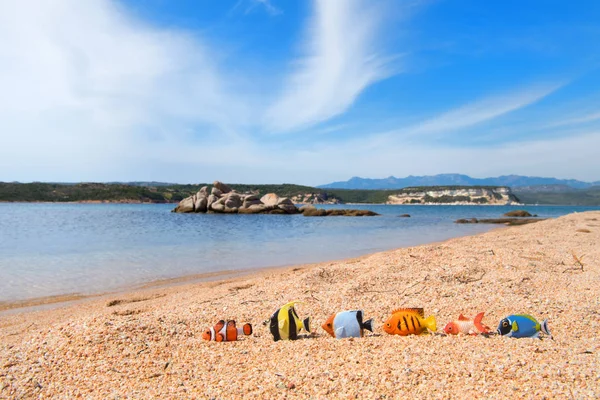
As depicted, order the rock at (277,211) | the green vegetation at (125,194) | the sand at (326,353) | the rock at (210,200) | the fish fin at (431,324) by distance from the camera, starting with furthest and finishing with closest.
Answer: the green vegetation at (125,194)
the rock at (210,200)
the rock at (277,211)
the fish fin at (431,324)
the sand at (326,353)

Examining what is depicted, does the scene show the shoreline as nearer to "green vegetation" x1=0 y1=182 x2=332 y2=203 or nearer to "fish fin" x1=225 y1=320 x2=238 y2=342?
"fish fin" x1=225 y1=320 x2=238 y2=342

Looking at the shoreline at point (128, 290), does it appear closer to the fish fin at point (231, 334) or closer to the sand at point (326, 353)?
the sand at point (326, 353)

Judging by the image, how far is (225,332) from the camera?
4977mm

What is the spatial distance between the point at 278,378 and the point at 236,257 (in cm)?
1368

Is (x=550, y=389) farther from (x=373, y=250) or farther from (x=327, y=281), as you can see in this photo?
(x=373, y=250)

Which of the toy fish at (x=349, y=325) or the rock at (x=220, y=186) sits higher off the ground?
the rock at (x=220, y=186)

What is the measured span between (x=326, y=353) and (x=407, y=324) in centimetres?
129

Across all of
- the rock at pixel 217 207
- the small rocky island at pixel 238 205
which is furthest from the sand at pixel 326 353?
the rock at pixel 217 207

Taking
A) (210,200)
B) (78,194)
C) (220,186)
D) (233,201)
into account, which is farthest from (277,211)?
(78,194)

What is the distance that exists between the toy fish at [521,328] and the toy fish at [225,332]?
11.2 ft

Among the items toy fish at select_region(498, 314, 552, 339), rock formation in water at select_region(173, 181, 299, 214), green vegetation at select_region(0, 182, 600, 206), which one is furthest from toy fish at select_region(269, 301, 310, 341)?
green vegetation at select_region(0, 182, 600, 206)

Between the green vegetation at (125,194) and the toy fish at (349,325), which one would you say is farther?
the green vegetation at (125,194)

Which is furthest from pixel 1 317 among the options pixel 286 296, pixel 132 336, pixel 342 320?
pixel 342 320

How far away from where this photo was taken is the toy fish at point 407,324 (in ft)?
15.9
